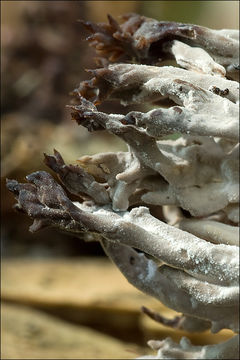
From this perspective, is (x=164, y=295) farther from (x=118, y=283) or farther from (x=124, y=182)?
(x=118, y=283)

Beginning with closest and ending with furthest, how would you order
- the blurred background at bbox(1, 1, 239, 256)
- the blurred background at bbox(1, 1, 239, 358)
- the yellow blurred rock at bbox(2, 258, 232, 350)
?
the yellow blurred rock at bbox(2, 258, 232, 350) → the blurred background at bbox(1, 1, 239, 358) → the blurred background at bbox(1, 1, 239, 256)

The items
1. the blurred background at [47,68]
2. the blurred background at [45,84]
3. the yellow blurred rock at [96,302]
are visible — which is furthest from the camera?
the blurred background at [47,68]

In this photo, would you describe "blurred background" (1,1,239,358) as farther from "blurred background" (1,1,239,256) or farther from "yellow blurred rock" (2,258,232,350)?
"yellow blurred rock" (2,258,232,350)

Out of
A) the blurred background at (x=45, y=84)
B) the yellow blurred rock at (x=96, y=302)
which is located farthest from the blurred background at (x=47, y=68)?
the yellow blurred rock at (x=96, y=302)

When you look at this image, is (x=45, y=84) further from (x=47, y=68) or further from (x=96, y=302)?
(x=96, y=302)

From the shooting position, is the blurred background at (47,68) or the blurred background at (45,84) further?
the blurred background at (47,68)

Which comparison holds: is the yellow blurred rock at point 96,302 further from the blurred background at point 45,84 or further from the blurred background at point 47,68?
the blurred background at point 47,68

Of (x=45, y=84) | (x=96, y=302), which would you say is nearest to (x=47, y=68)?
(x=45, y=84)

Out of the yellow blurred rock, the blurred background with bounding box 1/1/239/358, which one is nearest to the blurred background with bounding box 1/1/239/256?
the blurred background with bounding box 1/1/239/358

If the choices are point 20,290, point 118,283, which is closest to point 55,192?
point 20,290
